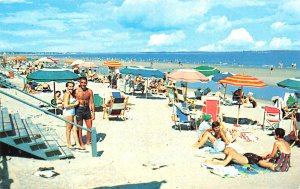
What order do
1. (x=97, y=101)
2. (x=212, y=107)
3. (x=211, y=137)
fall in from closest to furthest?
(x=211, y=137) < (x=212, y=107) < (x=97, y=101)

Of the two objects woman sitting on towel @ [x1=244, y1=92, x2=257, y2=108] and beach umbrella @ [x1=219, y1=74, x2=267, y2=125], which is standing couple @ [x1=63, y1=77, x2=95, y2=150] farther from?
woman sitting on towel @ [x1=244, y1=92, x2=257, y2=108]

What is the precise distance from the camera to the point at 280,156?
630 cm

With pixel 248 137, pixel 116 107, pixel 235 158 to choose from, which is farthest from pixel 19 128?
pixel 248 137

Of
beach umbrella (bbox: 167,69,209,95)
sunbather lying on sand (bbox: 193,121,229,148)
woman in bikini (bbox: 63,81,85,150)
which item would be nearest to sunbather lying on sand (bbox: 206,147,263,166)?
sunbather lying on sand (bbox: 193,121,229,148)

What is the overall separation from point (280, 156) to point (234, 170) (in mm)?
1070

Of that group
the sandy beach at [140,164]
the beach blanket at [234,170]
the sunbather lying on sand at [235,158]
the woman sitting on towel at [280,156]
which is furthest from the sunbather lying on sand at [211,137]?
the woman sitting on towel at [280,156]

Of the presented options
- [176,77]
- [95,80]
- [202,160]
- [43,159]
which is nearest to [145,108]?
[176,77]

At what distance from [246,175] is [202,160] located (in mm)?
1189

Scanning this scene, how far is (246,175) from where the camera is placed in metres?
6.08

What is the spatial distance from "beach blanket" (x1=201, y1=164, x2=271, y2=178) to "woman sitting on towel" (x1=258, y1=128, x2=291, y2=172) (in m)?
0.14

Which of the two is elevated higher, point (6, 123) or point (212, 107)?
point (6, 123)

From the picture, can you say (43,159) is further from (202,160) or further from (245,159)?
(245,159)

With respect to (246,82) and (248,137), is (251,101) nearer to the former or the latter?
(246,82)

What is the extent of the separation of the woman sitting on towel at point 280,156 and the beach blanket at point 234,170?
0.47 ft
